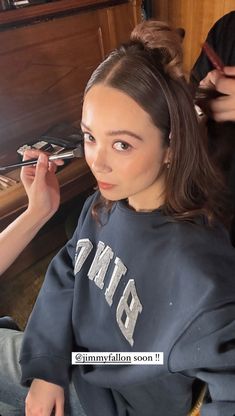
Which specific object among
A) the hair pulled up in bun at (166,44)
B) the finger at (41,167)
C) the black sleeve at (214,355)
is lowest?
the black sleeve at (214,355)

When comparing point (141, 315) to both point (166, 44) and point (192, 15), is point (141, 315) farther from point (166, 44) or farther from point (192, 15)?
point (192, 15)

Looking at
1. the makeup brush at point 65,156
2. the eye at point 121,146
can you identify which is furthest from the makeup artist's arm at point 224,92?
the makeup brush at point 65,156

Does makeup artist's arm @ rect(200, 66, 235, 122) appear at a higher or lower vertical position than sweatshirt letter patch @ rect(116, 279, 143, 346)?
higher

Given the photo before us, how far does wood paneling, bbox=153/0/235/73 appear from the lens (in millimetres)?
1366

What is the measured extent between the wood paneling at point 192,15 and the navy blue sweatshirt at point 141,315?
35.4 inches

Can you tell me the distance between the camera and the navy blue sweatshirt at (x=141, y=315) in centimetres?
58

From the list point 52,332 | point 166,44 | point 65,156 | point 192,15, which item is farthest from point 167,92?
point 192,15

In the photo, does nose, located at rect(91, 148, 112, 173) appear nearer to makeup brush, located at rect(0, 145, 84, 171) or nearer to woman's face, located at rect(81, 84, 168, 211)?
woman's face, located at rect(81, 84, 168, 211)

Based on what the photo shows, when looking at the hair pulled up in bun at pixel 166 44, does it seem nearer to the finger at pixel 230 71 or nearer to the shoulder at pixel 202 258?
the finger at pixel 230 71

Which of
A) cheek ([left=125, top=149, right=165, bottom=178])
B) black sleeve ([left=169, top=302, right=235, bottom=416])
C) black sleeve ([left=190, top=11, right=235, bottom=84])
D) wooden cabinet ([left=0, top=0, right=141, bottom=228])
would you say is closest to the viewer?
black sleeve ([left=169, top=302, right=235, bottom=416])

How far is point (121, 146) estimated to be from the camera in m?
0.65

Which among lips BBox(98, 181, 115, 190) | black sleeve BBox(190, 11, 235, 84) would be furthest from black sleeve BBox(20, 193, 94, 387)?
black sleeve BBox(190, 11, 235, 84)

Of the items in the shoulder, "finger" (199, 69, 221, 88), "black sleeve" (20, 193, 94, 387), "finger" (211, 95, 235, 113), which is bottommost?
"black sleeve" (20, 193, 94, 387)

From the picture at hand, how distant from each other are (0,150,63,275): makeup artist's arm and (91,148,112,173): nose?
0.88ft
